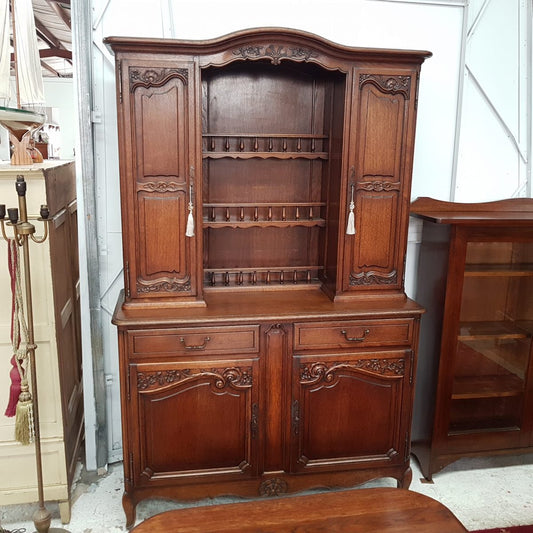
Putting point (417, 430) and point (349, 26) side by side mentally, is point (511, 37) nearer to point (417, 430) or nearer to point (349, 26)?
point (349, 26)

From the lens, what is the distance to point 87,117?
2416 mm

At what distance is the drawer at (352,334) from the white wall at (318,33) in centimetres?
60

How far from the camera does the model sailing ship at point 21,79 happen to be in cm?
214

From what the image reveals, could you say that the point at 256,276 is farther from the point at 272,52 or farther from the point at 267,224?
the point at 272,52

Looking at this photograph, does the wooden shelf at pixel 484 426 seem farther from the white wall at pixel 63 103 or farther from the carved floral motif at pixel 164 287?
the white wall at pixel 63 103

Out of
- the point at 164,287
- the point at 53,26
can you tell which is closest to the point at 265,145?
the point at 164,287

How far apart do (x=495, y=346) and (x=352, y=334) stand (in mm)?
937

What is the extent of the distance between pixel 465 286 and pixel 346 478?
1078mm

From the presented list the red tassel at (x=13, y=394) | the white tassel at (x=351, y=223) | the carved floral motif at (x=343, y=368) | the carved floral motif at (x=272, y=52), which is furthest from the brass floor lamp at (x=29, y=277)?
the white tassel at (x=351, y=223)

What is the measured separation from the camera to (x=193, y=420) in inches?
89.6

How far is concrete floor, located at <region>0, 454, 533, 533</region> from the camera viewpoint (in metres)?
2.35

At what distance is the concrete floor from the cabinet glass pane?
0.24m

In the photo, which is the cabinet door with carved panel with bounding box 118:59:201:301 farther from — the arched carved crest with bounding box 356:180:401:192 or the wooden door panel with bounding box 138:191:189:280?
the arched carved crest with bounding box 356:180:401:192

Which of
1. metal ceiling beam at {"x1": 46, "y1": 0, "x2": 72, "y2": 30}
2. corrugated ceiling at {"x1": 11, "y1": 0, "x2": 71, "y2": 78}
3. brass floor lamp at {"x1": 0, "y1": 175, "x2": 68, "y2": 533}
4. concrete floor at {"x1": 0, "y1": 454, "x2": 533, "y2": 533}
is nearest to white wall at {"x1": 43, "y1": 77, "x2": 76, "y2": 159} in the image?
corrugated ceiling at {"x1": 11, "y1": 0, "x2": 71, "y2": 78}
